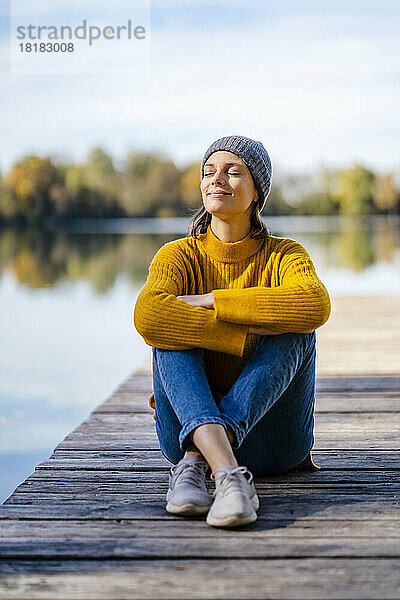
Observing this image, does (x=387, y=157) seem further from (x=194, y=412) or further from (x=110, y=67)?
(x=194, y=412)

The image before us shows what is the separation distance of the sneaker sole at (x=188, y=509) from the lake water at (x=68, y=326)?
52.6 inches

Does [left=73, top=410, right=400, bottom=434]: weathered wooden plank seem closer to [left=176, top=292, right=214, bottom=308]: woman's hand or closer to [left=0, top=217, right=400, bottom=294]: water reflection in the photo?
[left=176, top=292, right=214, bottom=308]: woman's hand

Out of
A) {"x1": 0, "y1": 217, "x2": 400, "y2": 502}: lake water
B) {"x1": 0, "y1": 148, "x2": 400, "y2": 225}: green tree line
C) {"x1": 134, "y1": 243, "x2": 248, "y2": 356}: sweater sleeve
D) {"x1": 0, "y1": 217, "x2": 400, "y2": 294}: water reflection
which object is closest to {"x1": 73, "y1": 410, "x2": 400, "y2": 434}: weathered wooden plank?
{"x1": 0, "y1": 217, "x2": 400, "y2": 502}: lake water

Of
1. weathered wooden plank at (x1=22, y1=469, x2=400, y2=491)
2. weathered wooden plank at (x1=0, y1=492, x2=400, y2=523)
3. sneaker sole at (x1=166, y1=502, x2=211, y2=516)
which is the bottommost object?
weathered wooden plank at (x1=22, y1=469, x2=400, y2=491)

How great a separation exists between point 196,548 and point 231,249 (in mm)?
815

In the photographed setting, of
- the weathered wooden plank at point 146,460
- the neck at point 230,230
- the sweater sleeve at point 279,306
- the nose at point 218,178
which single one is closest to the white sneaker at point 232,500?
the sweater sleeve at point 279,306

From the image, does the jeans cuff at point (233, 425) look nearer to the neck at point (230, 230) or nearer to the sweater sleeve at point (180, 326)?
the sweater sleeve at point (180, 326)

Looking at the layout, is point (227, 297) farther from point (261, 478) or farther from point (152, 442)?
point (152, 442)

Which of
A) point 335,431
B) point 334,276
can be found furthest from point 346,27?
point 335,431

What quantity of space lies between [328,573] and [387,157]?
28219 mm

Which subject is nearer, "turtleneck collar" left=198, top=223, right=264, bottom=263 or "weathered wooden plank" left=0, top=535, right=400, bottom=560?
"weathered wooden plank" left=0, top=535, right=400, bottom=560

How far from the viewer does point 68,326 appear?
7.55 metres

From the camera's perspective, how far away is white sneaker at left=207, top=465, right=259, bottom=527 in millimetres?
1727

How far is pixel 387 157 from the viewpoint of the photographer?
2842 centimetres
